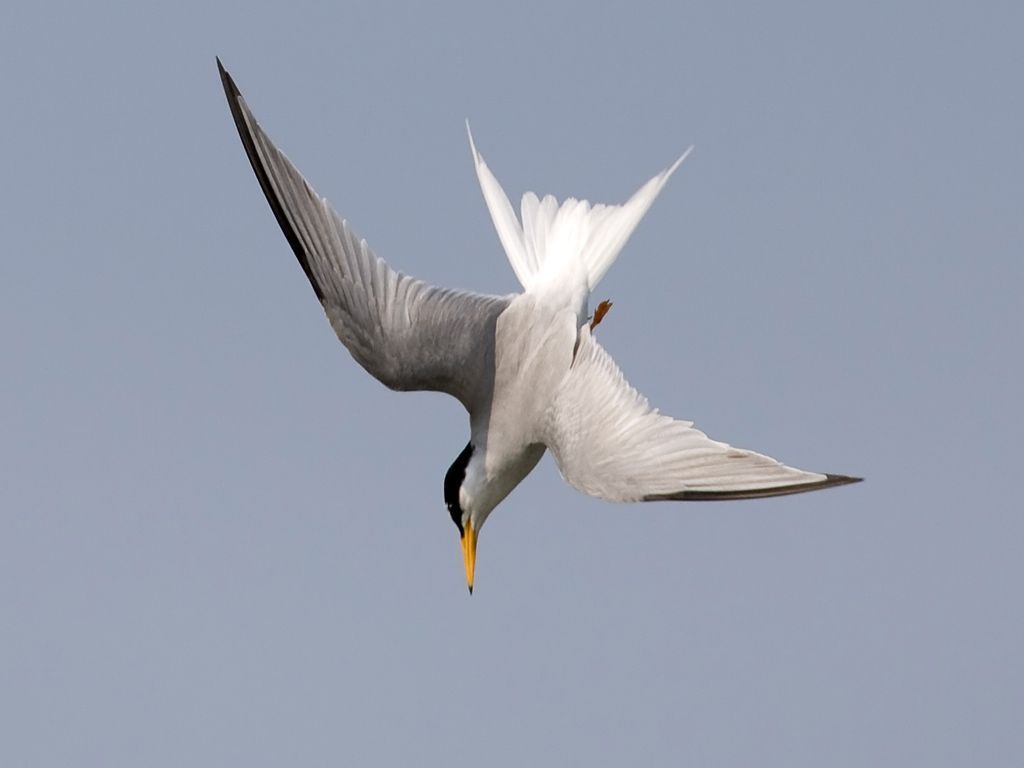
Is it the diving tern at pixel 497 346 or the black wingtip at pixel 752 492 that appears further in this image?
the diving tern at pixel 497 346

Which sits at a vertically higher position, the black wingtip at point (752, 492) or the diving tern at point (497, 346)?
the diving tern at point (497, 346)

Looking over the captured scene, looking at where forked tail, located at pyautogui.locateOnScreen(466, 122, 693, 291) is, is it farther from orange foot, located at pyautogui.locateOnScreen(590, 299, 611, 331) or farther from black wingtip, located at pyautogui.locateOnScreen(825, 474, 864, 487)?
black wingtip, located at pyautogui.locateOnScreen(825, 474, 864, 487)

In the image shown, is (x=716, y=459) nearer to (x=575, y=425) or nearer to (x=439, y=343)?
(x=575, y=425)

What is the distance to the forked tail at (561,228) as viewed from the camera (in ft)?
31.4

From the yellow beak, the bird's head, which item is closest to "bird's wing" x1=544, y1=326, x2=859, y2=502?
the bird's head

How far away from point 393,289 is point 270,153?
96 centimetres

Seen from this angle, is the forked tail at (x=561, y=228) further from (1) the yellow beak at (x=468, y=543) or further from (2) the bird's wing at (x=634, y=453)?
(1) the yellow beak at (x=468, y=543)

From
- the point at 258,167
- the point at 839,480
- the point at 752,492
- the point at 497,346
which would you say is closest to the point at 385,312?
the point at 497,346

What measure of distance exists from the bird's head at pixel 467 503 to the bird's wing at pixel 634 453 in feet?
2.78

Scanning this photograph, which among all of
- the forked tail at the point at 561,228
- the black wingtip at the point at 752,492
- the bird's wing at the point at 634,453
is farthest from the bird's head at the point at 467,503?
the black wingtip at the point at 752,492

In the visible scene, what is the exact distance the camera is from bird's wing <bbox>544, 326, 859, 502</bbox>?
7.06 m

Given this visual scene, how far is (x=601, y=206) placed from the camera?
32.6 ft

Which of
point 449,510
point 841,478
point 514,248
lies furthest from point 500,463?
point 841,478

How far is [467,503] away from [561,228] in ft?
5.47
